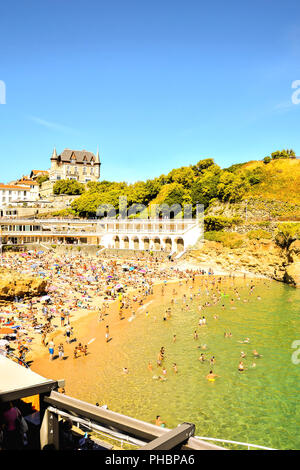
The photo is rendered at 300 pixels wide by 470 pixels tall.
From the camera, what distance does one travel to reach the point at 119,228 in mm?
61969

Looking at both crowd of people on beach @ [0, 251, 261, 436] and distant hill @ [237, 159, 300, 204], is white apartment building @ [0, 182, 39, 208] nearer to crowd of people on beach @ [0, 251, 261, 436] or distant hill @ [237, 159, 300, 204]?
crowd of people on beach @ [0, 251, 261, 436]

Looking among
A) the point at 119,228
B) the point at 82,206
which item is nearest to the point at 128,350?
the point at 119,228

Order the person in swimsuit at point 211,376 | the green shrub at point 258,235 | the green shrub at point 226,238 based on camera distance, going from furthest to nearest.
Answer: the green shrub at point 226,238 → the green shrub at point 258,235 → the person in swimsuit at point 211,376

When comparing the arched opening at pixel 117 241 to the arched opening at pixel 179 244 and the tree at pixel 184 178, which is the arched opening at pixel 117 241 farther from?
the tree at pixel 184 178

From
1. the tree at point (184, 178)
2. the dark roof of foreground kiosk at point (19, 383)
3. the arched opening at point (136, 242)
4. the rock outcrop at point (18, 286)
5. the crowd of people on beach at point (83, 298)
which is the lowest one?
the crowd of people on beach at point (83, 298)

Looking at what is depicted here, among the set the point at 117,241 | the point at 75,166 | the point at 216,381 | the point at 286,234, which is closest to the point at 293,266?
the point at 286,234

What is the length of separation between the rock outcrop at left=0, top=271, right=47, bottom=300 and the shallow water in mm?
10031

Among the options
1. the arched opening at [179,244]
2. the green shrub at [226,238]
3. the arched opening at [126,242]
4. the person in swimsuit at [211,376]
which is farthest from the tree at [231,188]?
the person in swimsuit at [211,376]

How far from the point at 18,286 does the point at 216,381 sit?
787 inches

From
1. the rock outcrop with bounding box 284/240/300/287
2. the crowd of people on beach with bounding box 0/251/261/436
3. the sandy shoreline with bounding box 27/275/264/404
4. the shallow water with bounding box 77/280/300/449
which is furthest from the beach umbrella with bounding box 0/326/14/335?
the rock outcrop with bounding box 284/240/300/287

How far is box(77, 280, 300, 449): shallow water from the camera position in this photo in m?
12.8

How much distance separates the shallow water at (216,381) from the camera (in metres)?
12.8

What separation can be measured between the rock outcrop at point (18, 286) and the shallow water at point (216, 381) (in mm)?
10031

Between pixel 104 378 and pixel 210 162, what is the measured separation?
72330 millimetres
